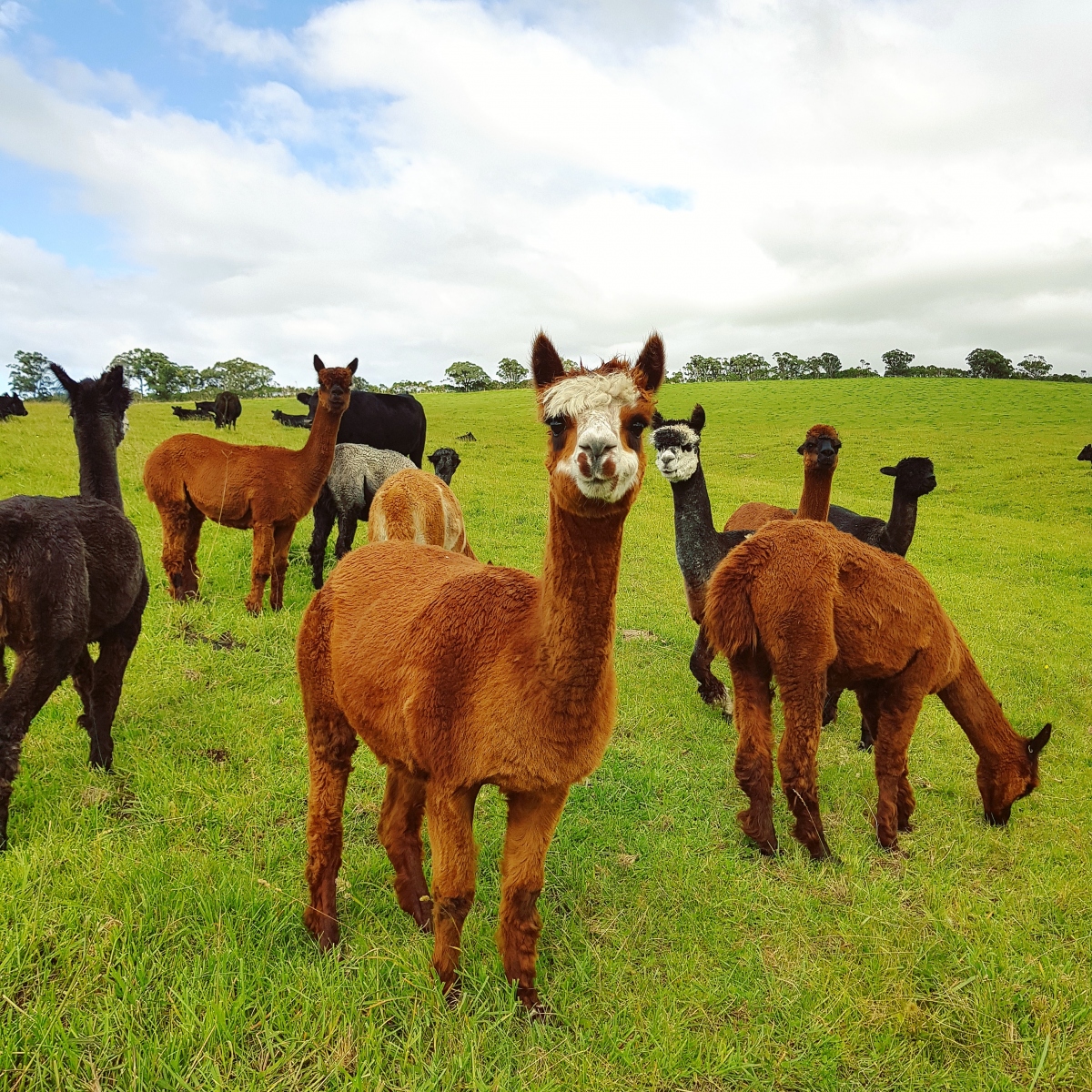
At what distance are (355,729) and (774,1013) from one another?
218 cm

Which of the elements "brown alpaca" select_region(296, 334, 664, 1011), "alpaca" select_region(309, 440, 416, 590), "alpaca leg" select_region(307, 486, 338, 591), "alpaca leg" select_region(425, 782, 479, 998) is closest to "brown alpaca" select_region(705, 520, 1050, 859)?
"brown alpaca" select_region(296, 334, 664, 1011)

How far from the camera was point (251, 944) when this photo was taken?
2.77 m

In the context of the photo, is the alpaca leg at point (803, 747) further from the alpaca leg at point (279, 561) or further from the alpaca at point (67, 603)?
the alpaca leg at point (279, 561)

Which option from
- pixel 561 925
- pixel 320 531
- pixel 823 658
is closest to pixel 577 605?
pixel 561 925

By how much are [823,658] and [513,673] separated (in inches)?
90.8

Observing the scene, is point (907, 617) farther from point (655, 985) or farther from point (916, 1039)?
point (655, 985)

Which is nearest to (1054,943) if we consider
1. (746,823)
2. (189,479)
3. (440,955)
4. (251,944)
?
(746,823)

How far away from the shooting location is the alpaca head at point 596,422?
2.03m

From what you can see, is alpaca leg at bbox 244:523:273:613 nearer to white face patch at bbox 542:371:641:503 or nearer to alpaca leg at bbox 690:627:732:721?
alpaca leg at bbox 690:627:732:721

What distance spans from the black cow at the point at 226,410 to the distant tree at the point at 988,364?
79.8m

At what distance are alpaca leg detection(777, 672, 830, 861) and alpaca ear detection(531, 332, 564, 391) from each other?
98.3 inches

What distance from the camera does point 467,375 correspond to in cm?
8762

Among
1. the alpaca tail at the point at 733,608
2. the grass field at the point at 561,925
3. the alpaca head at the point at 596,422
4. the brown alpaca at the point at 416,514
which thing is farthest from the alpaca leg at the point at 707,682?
the alpaca head at the point at 596,422

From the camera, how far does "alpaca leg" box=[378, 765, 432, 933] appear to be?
3135 millimetres
